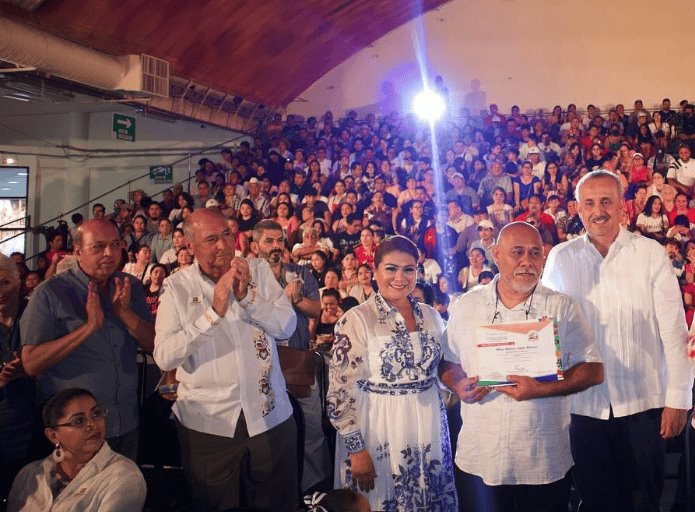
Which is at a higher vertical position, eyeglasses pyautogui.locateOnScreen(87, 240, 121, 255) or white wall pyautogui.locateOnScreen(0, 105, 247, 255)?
white wall pyautogui.locateOnScreen(0, 105, 247, 255)

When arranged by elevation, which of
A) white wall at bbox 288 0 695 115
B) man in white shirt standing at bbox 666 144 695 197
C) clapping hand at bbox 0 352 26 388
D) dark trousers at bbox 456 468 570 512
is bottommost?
dark trousers at bbox 456 468 570 512

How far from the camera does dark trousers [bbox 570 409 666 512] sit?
299cm

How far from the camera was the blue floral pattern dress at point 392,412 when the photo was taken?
2902 mm

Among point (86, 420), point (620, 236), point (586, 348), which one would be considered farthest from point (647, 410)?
point (86, 420)

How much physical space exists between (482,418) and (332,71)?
16.2 m

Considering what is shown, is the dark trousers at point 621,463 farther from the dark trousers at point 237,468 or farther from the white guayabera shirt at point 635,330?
the dark trousers at point 237,468

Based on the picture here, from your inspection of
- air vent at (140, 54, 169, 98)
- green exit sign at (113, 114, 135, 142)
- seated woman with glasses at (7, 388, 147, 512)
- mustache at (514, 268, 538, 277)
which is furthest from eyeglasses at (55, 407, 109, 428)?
green exit sign at (113, 114, 135, 142)

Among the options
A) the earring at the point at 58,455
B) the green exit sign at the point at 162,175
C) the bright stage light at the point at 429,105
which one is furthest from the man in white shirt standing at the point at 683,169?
the green exit sign at the point at 162,175

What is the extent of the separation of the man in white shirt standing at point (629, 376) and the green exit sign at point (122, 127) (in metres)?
11.6

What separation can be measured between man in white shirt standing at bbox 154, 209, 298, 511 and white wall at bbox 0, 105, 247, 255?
13807 millimetres

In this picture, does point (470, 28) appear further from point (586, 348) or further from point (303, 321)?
point (586, 348)

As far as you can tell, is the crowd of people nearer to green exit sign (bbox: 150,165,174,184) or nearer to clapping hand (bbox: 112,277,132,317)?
clapping hand (bbox: 112,277,132,317)

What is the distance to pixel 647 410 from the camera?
9.89 ft

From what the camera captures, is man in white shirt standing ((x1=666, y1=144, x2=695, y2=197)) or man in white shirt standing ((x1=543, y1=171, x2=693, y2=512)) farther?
man in white shirt standing ((x1=666, y1=144, x2=695, y2=197))
